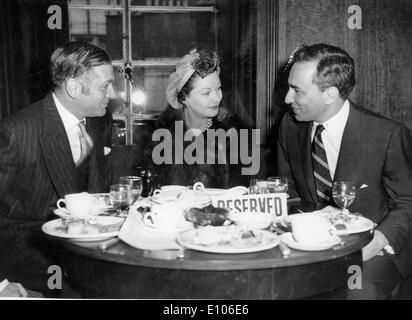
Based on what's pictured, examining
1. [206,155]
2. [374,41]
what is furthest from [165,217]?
[374,41]

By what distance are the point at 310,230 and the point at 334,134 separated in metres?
1.15

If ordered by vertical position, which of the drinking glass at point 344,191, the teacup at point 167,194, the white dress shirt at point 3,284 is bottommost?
the white dress shirt at point 3,284

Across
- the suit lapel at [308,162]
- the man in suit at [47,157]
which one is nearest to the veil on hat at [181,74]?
the man in suit at [47,157]

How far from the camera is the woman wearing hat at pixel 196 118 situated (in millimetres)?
2936

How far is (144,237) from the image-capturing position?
1472 millimetres

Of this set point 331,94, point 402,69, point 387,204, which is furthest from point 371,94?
point 387,204

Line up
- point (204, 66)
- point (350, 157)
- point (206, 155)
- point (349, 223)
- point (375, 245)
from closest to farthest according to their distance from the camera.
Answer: point (349, 223)
point (375, 245)
point (350, 157)
point (204, 66)
point (206, 155)

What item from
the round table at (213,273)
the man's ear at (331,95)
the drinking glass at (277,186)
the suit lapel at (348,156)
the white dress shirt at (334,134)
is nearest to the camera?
the round table at (213,273)

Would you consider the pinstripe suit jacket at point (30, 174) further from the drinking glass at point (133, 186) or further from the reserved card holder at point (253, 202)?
the reserved card holder at point (253, 202)

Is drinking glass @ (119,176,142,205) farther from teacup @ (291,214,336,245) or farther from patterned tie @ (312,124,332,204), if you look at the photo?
patterned tie @ (312,124,332,204)

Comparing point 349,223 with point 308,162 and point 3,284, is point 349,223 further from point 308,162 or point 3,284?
point 3,284

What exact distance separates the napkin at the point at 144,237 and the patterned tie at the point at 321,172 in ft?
3.63

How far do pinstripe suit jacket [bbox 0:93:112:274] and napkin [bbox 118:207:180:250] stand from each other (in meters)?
0.64

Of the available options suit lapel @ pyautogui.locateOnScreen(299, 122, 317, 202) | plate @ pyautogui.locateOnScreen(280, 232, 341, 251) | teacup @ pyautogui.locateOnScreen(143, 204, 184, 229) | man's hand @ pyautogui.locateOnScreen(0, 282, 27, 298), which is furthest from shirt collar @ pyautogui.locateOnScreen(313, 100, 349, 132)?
man's hand @ pyautogui.locateOnScreen(0, 282, 27, 298)
